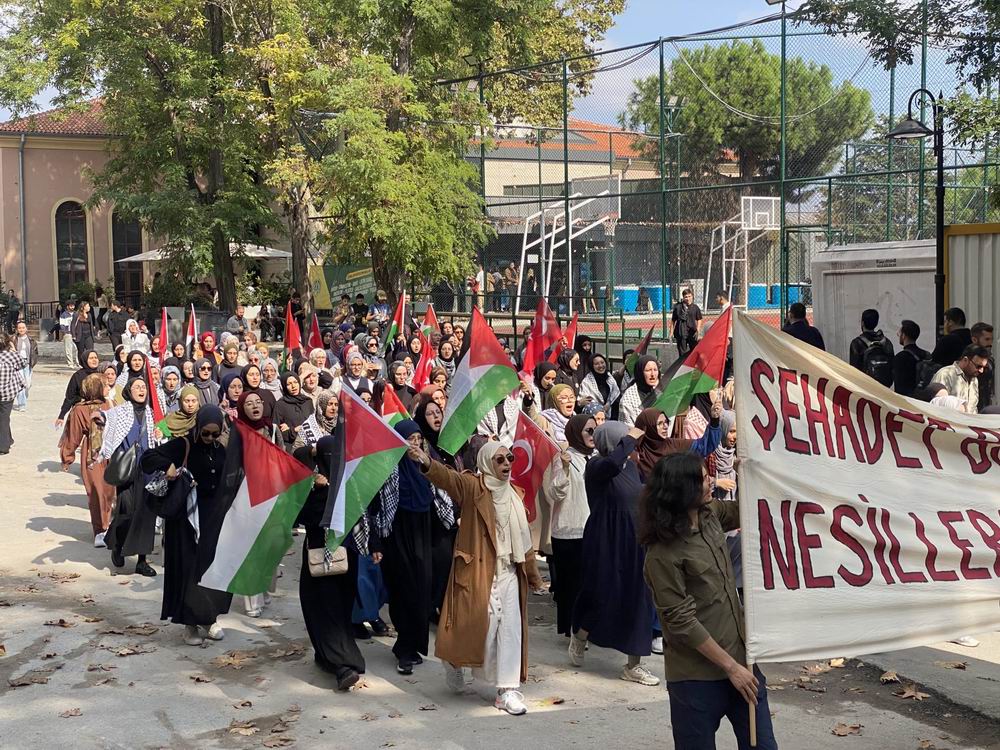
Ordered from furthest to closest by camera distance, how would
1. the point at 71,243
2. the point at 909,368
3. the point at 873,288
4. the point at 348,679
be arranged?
the point at 71,243
the point at 873,288
the point at 909,368
the point at 348,679

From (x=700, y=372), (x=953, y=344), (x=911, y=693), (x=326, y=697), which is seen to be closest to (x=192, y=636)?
(x=326, y=697)

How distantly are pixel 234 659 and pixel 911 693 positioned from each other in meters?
4.18

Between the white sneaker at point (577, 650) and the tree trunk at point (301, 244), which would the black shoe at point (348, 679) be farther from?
the tree trunk at point (301, 244)

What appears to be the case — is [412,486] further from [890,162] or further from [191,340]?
[890,162]

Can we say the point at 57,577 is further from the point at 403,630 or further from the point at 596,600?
the point at 596,600

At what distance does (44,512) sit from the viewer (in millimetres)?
13000

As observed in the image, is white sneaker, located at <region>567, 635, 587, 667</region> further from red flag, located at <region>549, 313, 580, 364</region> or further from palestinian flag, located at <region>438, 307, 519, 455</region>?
red flag, located at <region>549, 313, 580, 364</region>

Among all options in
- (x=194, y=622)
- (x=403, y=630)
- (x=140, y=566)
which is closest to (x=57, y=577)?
(x=140, y=566)

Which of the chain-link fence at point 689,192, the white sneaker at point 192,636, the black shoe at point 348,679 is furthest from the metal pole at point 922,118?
the white sneaker at point 192,636

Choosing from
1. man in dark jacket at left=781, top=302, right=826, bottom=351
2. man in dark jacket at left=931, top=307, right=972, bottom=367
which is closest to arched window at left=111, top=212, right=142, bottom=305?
man in dark jacket at left=781, top=302, right=826, bottom=351

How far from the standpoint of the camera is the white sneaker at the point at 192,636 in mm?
8281

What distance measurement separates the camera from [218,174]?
32.0 m

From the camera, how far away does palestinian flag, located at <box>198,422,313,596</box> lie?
756cm

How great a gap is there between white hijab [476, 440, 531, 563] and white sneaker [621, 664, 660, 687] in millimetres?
1091
